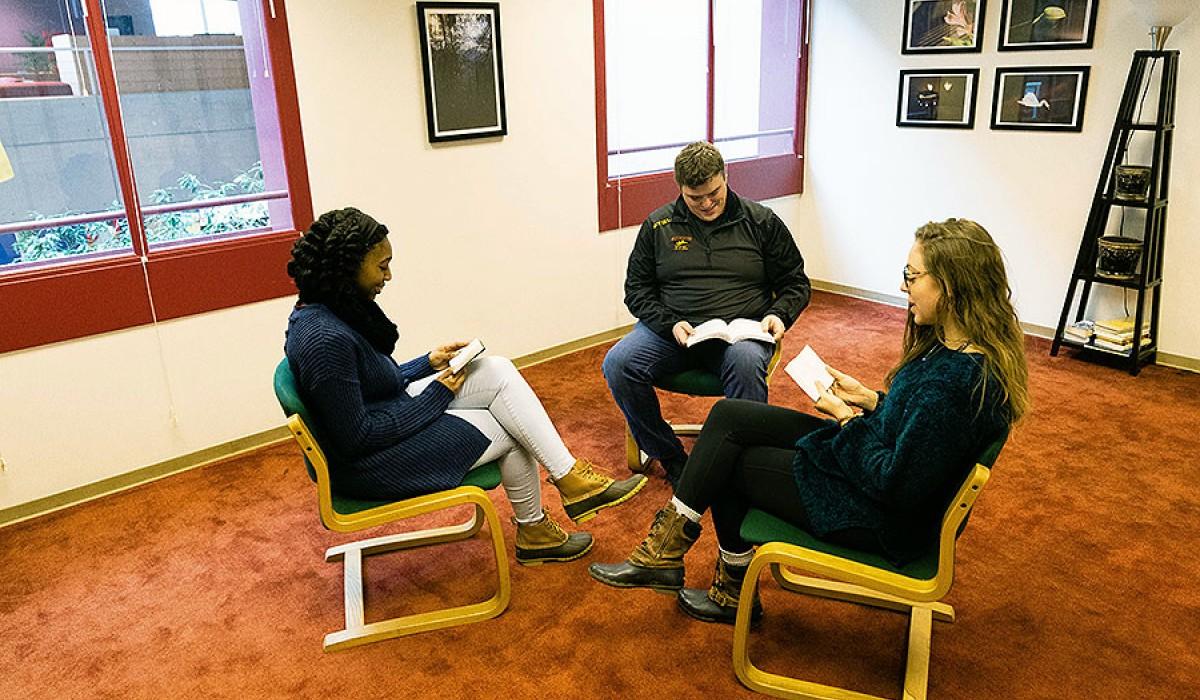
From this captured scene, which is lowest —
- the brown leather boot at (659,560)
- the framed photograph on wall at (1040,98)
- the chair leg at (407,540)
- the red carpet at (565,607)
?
the red carpet at (565,607)

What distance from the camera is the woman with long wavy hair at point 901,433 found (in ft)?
5.87

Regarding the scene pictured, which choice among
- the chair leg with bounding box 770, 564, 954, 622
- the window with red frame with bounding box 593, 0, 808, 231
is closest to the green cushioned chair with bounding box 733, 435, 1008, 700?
the chair leg with bounding box 770, 564, 954, 622

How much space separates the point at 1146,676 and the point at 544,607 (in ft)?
4.97

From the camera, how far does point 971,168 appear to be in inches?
184

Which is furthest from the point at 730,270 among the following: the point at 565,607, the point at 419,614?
the point at 419,614

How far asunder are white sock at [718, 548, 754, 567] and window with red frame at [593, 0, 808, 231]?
2.54 metres

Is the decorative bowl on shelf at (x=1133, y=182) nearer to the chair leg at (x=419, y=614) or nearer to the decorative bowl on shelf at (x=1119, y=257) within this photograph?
the decorative bowl on shelf at (x=1119, y=257)

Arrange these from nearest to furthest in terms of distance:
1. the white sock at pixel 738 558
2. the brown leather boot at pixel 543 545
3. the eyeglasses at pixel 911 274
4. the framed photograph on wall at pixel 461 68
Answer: the eyeglasses at pixel 911 274 < the white sock at pixel 738 558 < the brown leather boot at pixel 543 545 < the framed photograph on wall at pixel 461 68

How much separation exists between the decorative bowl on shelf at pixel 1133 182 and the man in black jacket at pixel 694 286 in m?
1.83

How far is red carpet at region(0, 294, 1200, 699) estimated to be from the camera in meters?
2.15

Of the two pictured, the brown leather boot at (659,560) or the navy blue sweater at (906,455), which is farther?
the brown leather boot at (659,560)

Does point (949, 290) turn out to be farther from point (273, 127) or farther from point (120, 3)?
point (120, 3)

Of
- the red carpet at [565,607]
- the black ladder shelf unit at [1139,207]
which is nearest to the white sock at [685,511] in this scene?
the red carpet at [565,607]

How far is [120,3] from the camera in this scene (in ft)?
9.70
